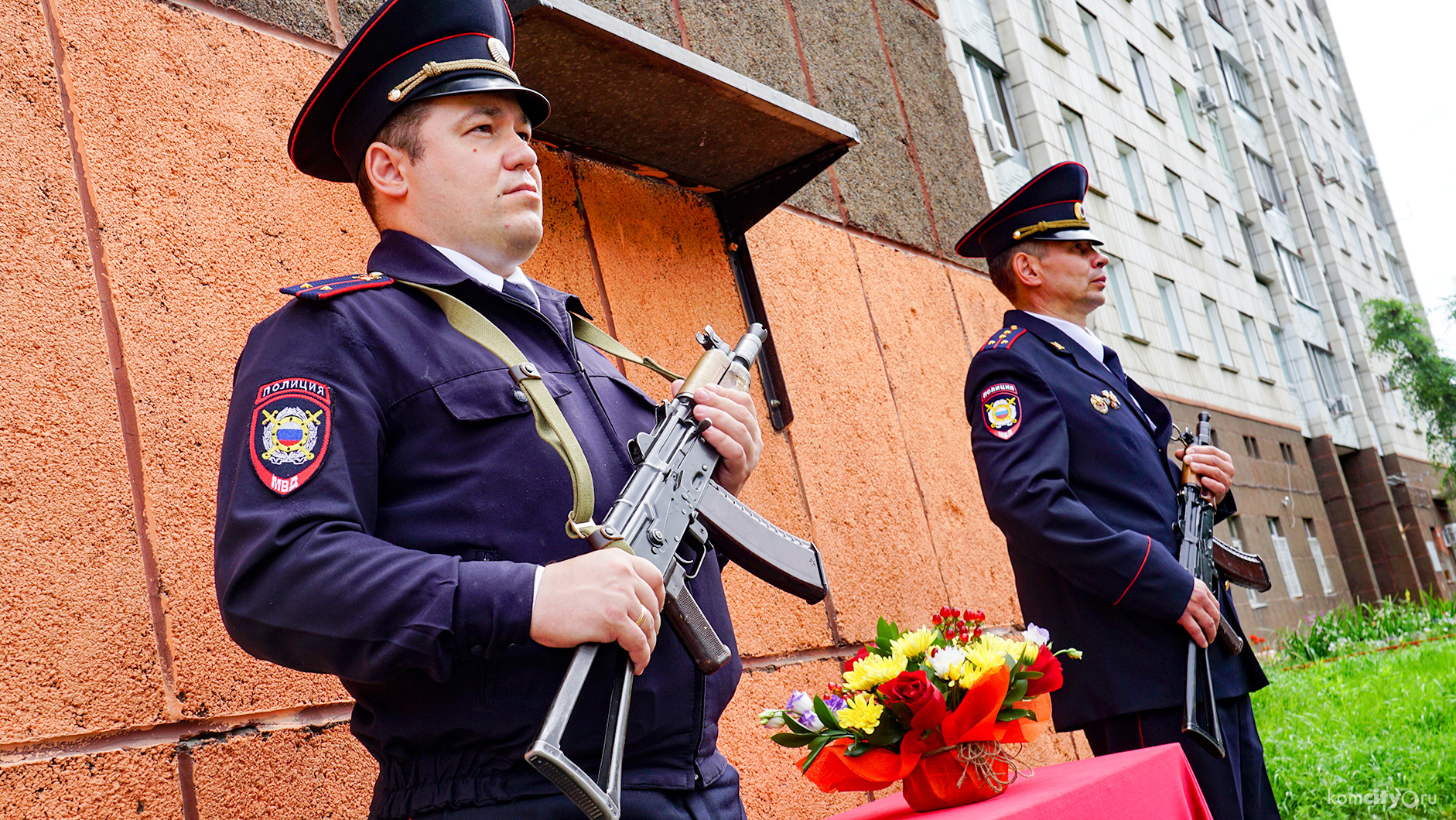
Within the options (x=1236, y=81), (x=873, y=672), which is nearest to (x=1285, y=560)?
(x=1236, y=81)

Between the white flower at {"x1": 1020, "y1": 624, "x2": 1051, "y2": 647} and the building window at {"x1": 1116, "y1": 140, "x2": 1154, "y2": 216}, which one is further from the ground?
the building window at {"x1": 1116, "y1": 140, "x2": 1154, "y2": 216}

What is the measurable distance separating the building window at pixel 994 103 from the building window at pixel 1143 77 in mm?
5041

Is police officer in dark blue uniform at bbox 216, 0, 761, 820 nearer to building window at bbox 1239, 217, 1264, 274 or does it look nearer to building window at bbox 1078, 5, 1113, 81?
building window at bbox 1078, 5, 1113, 81

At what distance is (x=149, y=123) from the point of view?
2.66m

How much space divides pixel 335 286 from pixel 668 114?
2100mm

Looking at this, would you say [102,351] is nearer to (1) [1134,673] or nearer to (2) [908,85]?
(1) [1134,673]

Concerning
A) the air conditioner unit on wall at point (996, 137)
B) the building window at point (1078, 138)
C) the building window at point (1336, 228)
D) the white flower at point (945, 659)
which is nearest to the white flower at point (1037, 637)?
the white flower at point (945, 659)

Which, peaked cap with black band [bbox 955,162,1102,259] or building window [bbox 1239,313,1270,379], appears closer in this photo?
peaked cap with black band [bbox 955,162,1102,259]

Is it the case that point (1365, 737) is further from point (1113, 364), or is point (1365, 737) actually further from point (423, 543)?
point (423, 543)

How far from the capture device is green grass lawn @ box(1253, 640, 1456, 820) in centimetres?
541

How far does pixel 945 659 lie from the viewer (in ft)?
7.87

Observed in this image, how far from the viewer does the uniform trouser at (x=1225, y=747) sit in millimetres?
3135

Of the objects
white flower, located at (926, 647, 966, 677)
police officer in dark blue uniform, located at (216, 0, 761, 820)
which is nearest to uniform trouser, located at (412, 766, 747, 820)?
police officer in dark blue uniform, located at (216, 0, 761, 820)

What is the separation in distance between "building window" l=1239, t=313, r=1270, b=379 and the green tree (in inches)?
275
